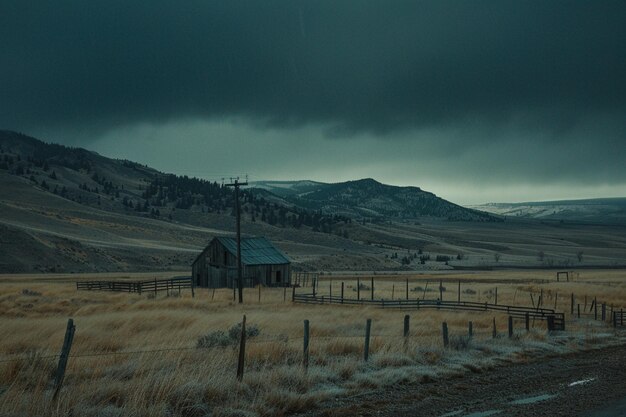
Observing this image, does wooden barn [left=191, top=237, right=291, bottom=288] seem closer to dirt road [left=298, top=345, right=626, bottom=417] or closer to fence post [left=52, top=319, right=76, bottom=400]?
dirt road [left=298, top=345, right=626, bottom=417]

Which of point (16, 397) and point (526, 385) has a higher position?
point (16, 397)

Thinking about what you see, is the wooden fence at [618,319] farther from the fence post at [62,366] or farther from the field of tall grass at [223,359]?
the fence post at [62,366]

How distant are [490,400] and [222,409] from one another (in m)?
5.50

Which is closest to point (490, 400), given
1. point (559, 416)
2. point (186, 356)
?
point (559, 416)

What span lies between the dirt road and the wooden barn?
138 feet

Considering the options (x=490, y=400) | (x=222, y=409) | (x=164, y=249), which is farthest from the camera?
(x=164, y=249)

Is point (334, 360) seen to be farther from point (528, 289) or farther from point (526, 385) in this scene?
point (528, 289)

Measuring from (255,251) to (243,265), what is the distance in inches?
141

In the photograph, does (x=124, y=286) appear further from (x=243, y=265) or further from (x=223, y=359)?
(x=223, y=359)

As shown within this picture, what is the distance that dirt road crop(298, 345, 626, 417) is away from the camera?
36.4ft

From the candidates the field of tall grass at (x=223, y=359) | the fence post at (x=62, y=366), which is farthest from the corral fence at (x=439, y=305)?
the fence post at (x=62, y=366)

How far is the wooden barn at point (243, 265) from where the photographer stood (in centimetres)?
5700

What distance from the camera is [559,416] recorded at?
1062 cm

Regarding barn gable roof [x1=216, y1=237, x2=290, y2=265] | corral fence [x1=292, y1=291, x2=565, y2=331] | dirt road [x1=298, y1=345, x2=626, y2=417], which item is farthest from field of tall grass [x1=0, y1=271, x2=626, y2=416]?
barn gable roof [x1=216, y1=237, x2=290, y2=265]
